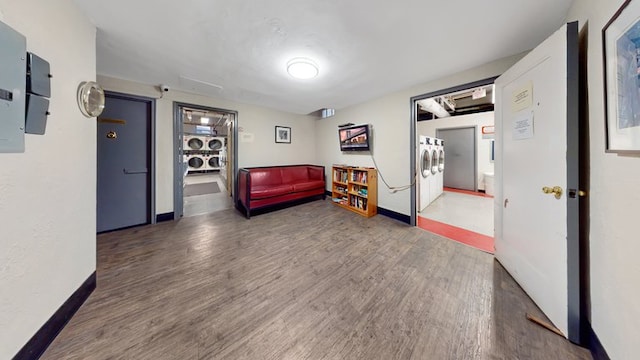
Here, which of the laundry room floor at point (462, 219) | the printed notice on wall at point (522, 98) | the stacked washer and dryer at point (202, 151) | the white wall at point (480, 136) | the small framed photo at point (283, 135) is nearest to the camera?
the printed notice on wall at point (522, 98)

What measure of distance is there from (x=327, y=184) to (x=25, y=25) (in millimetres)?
4700

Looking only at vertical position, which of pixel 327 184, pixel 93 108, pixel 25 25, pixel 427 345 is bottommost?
pixel 427 345

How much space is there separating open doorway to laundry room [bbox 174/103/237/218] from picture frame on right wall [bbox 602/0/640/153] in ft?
14.9

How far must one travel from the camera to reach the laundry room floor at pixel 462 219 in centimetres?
273

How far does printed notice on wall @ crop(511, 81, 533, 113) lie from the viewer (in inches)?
59.1

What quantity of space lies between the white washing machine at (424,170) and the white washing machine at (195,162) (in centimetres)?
992

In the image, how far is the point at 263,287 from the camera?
173 cm

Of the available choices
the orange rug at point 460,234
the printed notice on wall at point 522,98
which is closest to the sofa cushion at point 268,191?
the orange rug at point 460,234

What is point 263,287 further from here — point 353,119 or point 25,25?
point 353,119

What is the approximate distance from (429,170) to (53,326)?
5400 millimetres

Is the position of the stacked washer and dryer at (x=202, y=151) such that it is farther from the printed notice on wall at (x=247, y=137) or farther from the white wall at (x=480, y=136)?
the white wall at (x=480, y=136)

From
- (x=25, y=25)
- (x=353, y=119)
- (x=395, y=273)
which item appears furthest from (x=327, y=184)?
(x=25, y=25)

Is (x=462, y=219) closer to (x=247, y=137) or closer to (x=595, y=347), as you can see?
(x=595, y=347)

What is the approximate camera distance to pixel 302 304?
5.04 feet
